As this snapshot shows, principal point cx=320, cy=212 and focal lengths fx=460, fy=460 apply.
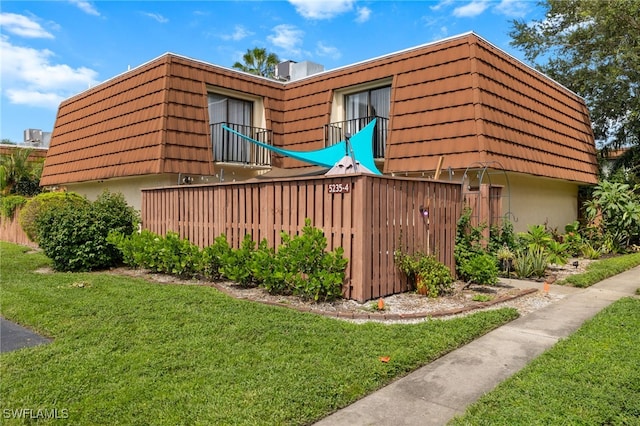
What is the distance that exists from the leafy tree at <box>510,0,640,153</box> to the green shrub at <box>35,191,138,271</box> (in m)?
17.2

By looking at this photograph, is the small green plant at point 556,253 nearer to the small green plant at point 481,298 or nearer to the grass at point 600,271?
the grass at point 600,271

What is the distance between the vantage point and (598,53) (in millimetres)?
17484

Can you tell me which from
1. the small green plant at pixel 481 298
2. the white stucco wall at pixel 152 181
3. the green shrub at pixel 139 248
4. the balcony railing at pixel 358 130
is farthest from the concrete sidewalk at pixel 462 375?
the white stucco wall at pixel 152 181

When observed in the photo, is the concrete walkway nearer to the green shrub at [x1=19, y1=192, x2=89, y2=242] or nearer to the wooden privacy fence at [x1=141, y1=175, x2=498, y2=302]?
the wooden privacy fence at [x1=141, y1=175, x2=498, y2=302]

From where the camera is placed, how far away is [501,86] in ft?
38.9

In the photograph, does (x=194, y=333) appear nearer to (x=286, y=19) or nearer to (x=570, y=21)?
(x=286, y=19)

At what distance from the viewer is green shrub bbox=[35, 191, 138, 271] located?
32.9 ft

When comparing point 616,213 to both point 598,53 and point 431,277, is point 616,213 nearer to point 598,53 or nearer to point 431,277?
point 598,53

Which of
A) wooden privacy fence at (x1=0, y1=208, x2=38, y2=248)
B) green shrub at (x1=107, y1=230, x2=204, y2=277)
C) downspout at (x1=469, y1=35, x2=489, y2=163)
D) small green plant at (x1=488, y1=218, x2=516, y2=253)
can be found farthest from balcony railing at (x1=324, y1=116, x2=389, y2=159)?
wooden privacy fence at (x1=0, y1=208, x2=38, y2=248)

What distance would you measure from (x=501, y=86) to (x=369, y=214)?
7.16m

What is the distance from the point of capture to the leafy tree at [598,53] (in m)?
16.5

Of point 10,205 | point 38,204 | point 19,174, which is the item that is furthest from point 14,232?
point 19,174

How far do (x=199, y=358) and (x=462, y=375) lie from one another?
8.12 feet

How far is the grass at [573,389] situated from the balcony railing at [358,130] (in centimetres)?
942
